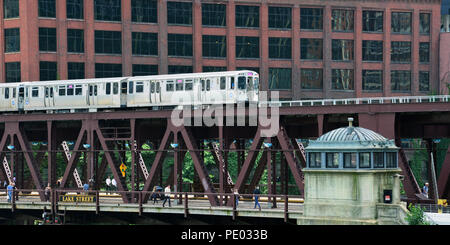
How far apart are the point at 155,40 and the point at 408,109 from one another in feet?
168

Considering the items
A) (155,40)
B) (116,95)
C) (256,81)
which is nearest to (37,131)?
(116,95)

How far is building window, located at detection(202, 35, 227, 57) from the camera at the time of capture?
93.3 metres

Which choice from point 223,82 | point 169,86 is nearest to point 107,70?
point 169,86

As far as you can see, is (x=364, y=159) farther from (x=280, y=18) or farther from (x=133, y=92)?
(x=280, y=18)

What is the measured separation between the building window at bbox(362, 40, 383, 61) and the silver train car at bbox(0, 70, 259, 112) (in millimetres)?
45908

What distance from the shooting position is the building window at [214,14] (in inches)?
3679

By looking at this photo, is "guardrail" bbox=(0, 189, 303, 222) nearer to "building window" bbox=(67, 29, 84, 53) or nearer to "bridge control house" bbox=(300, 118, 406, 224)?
"bridge control house" bbox=(300, 118, 406, 224)

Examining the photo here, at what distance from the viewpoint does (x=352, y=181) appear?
1468 inches

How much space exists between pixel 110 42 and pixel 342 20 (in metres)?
27.4

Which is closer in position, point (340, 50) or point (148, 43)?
point (148, 43)

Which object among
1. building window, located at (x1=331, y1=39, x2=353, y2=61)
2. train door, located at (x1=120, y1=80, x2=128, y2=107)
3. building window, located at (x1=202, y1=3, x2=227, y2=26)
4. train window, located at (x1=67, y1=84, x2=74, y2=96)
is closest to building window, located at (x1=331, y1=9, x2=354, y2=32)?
building window, located at (x1=331, y1=39, x2=353, y2=61)

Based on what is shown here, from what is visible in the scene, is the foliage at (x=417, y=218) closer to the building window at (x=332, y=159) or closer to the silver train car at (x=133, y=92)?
the building window at (x=332, y=159)

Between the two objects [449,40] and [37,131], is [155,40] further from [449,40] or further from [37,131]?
[449,40]
